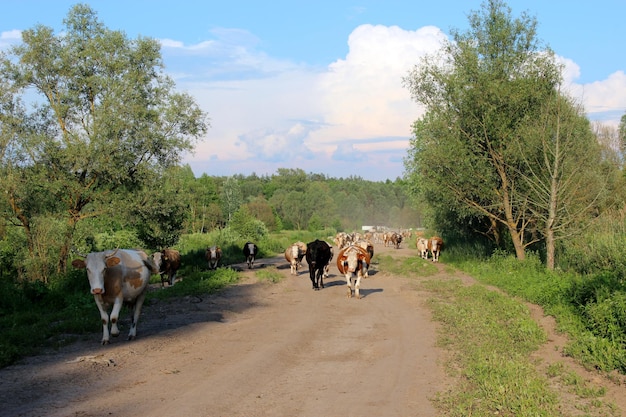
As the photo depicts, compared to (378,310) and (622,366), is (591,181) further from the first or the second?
(622,366)

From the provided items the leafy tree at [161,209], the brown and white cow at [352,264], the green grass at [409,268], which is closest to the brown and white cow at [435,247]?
the green grass at [409,268]

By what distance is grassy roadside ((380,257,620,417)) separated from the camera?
779cm

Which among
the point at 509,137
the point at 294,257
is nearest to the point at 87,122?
the point at 294,257

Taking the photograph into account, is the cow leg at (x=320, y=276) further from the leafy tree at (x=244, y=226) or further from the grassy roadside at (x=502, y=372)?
the leafy tree at (x=244, y=226)

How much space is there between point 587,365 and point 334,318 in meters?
7.05

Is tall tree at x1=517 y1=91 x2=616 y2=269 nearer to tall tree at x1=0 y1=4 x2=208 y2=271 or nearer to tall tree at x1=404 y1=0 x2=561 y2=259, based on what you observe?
tall tree at x1=404 y1=0 x2=561 y2=259

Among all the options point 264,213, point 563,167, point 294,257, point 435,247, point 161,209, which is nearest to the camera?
point 563,167

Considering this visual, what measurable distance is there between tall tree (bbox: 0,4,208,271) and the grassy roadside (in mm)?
15922

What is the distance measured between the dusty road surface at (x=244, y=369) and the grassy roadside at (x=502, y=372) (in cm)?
42

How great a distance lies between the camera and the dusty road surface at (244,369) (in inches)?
309

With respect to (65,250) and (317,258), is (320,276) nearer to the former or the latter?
(317,258)

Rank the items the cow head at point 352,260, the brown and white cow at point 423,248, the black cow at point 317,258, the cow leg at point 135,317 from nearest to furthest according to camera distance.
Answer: the cow leg at point 135,317, the cow head at point 352,260, the black cow at point 317,258, the brown and white cow at point 423,248

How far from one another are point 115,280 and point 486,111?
1802 centimetres

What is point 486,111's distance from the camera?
80.6 ft
